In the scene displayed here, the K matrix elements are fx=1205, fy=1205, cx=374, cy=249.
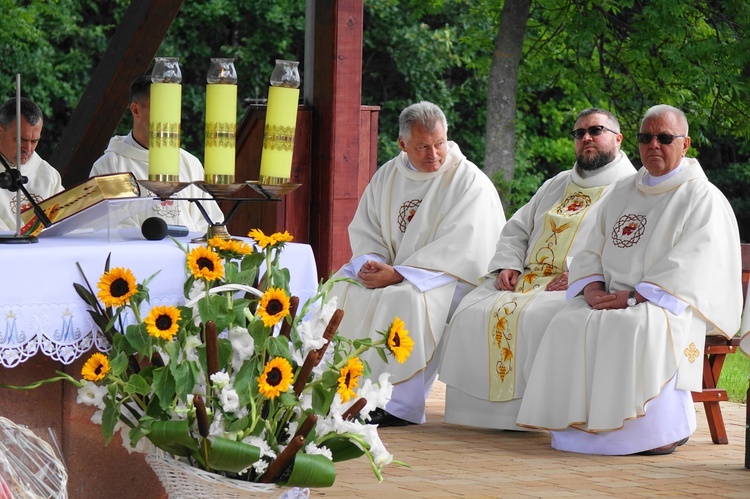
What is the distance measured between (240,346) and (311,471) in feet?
1.29

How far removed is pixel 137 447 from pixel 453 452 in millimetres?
2286

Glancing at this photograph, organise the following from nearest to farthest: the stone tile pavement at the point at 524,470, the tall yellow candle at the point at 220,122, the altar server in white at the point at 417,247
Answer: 1. the tall yellow candle at the point at 220,122
2. the stone tile pavement at the point at 524,470
3. the altar server in white at the point at 417,247

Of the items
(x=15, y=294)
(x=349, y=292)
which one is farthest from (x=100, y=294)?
(x=349, y=292)

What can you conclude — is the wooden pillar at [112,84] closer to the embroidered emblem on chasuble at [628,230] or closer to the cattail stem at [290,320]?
the embroidered emblem on chasuble at [628,230]

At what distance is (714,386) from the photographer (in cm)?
584

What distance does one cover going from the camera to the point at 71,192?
3.75 m

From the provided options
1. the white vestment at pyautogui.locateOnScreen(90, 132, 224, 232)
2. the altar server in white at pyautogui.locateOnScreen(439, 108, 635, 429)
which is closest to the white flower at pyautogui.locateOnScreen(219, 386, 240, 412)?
the white vestment at pyautogui.locateOnScreen(90, 132, 224, 232)

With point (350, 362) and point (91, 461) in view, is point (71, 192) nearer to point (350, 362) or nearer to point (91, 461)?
point (91, 461)

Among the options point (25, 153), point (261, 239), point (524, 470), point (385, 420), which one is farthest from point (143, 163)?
point (261, 239)

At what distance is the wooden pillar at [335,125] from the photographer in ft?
22.7

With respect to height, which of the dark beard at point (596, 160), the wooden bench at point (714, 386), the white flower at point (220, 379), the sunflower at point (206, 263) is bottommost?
the wooden bench at point (714, 386)

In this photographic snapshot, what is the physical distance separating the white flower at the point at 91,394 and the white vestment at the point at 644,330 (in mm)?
2725

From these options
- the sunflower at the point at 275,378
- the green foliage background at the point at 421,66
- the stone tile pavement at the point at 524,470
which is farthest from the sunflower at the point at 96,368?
the green foliage background at the point at 421,66

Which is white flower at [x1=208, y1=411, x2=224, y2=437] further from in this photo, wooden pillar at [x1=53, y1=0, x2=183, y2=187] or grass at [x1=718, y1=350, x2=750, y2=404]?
grass at [x1=718, y1=350, x2=750, y2=404]
